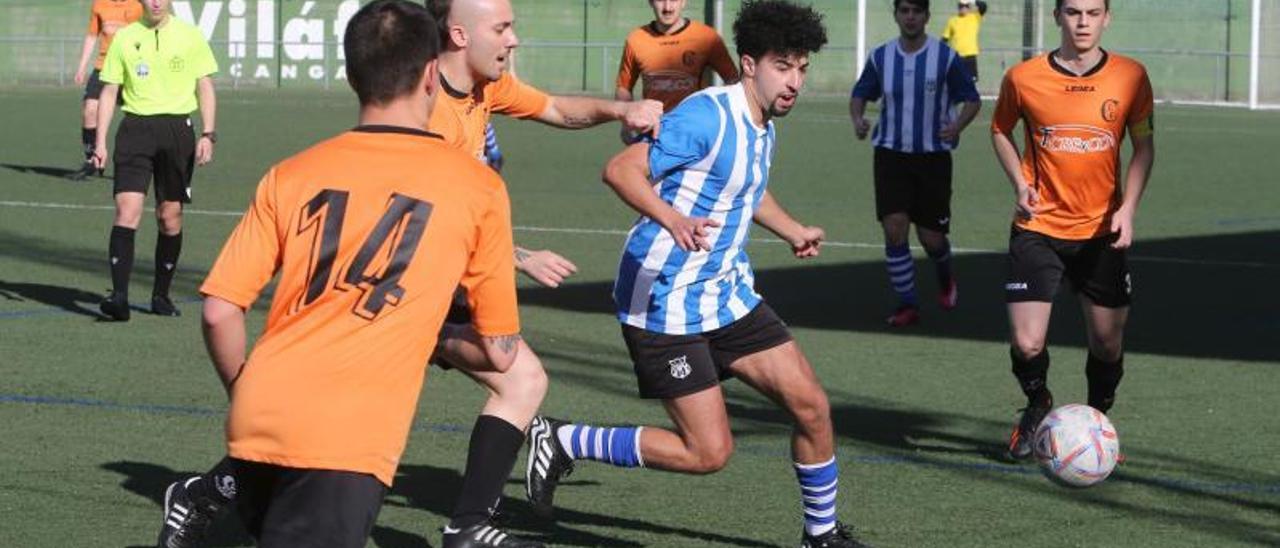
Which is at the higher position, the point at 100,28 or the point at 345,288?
the point at 345,288

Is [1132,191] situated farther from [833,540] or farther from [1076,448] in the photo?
[833,540]

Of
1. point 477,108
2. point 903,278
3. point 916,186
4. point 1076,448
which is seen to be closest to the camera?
point 477,108

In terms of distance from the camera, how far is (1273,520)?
7809mm

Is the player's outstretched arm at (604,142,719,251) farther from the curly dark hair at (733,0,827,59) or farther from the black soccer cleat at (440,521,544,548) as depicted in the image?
the black soccer cleat at (440,521,544,548)

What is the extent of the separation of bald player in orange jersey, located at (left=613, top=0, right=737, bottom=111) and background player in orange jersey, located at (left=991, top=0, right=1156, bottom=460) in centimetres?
498

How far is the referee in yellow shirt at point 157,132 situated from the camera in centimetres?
1301

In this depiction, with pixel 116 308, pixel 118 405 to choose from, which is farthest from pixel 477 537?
pixel 116 308

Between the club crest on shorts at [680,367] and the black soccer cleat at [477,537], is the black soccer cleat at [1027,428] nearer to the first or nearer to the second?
the club crest on shorts at [680,367]

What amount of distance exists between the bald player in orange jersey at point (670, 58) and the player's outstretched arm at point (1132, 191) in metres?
5.17

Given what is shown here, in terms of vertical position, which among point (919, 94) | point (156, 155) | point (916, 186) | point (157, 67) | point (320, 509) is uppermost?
point (157, 67)

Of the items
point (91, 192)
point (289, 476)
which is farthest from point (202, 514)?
point (91, 192)

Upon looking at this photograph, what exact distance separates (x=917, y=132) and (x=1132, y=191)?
4730 millimetres

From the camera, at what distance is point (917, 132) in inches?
531

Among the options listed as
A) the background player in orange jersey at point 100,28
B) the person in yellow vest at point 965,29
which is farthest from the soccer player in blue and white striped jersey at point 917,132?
the person in yellow vest at point 965,29
